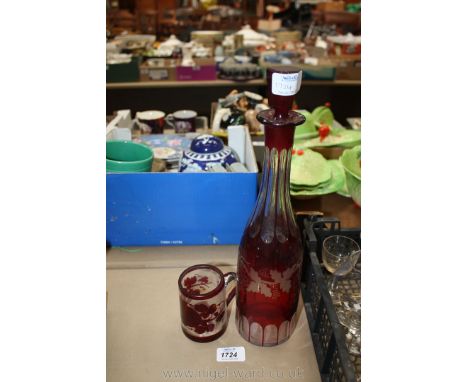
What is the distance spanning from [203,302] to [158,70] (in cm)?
210

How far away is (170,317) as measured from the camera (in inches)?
31.5

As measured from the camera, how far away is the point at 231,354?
72 cm

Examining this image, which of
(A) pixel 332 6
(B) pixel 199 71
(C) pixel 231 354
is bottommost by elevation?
(C) pixel 231 354

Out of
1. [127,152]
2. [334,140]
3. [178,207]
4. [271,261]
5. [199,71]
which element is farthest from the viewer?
[199,71]

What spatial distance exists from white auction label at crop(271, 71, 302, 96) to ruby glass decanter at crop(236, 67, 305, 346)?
1.3 inches

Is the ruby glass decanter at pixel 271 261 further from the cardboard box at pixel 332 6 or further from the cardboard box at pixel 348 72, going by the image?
the cardboard box at pixel 332 6

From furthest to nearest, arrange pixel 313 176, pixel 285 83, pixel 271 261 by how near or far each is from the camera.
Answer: pixel 313 176 < pixel 271 261 < pixel 285 83

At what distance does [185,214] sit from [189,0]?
10.6 ft

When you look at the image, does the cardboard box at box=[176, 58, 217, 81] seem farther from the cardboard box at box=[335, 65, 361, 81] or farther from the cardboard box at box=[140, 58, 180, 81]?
the cardboard box at box=[335, 65, 361, 81]

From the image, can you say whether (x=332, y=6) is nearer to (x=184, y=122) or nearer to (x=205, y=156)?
(x=184, y=122)

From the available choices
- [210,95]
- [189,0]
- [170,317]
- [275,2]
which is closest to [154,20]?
[189,0]

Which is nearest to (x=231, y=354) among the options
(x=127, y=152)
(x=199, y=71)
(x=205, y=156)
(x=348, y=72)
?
(x=205, y=156)

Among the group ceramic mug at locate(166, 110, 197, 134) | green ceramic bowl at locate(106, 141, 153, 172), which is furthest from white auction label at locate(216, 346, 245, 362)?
ceramic mug at locate(166, 110, 197, 134)

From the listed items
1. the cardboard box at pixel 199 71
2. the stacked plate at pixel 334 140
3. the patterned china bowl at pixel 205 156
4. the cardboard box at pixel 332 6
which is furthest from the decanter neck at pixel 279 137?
the cardboard box at pixel 332 6
